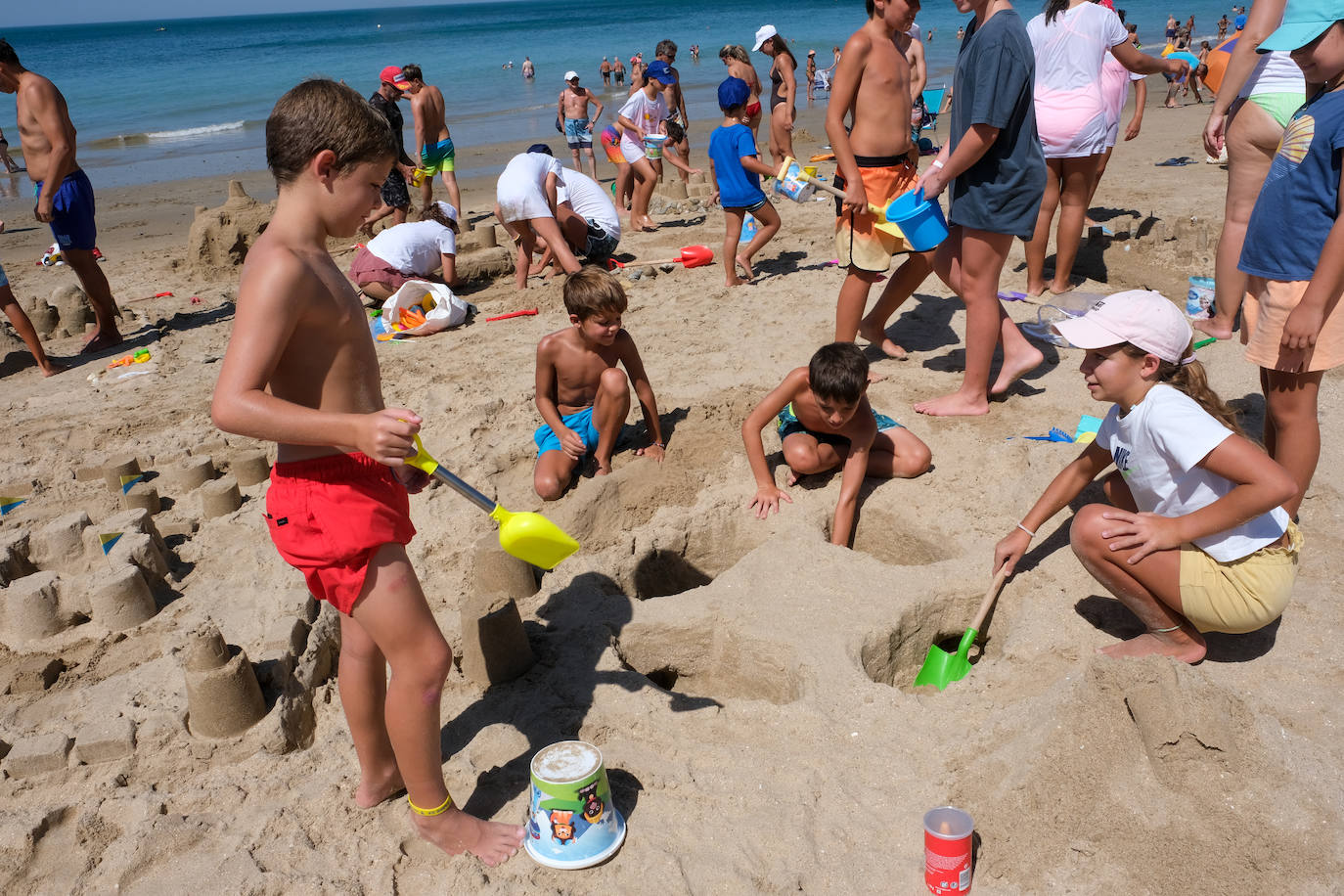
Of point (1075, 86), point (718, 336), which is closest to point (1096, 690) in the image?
point (718, 336)

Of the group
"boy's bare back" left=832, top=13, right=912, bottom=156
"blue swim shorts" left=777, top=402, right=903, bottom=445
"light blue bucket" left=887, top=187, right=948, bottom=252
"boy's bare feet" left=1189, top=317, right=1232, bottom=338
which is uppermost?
"boy's bare back" left=832, top=13, right=912, bottom=156

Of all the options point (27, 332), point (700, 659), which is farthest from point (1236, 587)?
point (27, 332)

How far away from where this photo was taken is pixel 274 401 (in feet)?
5.48

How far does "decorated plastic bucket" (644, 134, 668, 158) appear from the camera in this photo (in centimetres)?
852

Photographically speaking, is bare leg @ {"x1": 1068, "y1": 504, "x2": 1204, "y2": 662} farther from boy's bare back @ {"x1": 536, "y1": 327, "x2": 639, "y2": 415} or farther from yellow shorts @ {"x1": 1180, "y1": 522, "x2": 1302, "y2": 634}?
boy's bare back @ {"x1": 536, "y1": 327, "x2": 639, "y2": 415}

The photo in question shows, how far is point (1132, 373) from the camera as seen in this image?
7.92ft

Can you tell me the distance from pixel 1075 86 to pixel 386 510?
14.6 feet

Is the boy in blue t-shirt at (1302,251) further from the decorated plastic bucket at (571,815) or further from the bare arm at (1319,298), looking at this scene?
the decorated plastic bucket at (571,815)

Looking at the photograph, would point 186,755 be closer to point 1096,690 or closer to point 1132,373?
point 1096,690

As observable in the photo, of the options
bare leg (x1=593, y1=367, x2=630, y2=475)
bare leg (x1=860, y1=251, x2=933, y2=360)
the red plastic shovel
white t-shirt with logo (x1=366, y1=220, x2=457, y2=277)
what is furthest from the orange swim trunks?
white t-shirt with logo (x1=366, y1=220, x2=457, y2=277)

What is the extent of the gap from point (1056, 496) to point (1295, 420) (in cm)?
72

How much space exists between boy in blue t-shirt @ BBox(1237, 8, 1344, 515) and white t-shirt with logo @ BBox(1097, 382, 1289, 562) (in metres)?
0.40

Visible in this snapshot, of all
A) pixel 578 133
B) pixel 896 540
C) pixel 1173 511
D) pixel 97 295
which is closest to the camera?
pixel 1173 511

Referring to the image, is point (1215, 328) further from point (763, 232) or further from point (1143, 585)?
point (763, 232)
